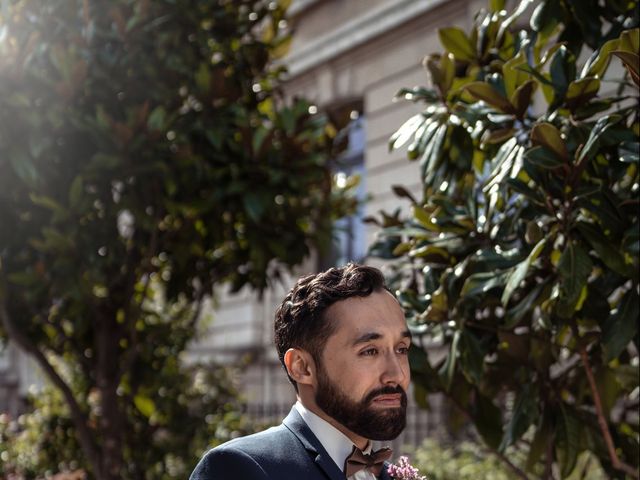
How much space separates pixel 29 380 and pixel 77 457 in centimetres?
1540

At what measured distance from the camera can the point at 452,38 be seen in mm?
4590

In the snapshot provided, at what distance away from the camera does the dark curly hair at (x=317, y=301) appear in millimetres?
2133

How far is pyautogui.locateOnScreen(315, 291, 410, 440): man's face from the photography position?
6.74 feet

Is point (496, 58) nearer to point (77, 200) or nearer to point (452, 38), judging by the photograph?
point (452, 38)

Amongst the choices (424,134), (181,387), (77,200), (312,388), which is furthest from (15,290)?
(312,388)

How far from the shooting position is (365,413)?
205 cm

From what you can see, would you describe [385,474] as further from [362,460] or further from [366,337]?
[366,337]

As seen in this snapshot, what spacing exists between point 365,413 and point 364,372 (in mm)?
88

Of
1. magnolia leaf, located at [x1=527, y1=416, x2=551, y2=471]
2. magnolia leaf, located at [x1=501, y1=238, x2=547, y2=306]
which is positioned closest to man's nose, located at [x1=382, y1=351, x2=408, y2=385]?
magnolia leaf, located at [x1=501, y1=238, x2=547, y2=306]

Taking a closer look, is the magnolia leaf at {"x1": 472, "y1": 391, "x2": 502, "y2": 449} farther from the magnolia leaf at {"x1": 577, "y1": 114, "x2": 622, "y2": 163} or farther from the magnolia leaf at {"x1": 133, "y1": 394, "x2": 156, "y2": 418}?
the magnolia leaf at {"x1": 133, "y1": 394, "x2": 156, "y2": 418}

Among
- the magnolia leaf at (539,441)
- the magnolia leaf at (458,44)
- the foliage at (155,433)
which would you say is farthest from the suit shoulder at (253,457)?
the foliage at (155,433)

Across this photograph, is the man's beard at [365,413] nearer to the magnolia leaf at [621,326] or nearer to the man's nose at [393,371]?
the man's nose at [393,371]

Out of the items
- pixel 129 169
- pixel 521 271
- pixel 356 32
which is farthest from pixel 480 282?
pixel 356 32

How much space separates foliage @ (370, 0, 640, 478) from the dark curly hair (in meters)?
1.50
